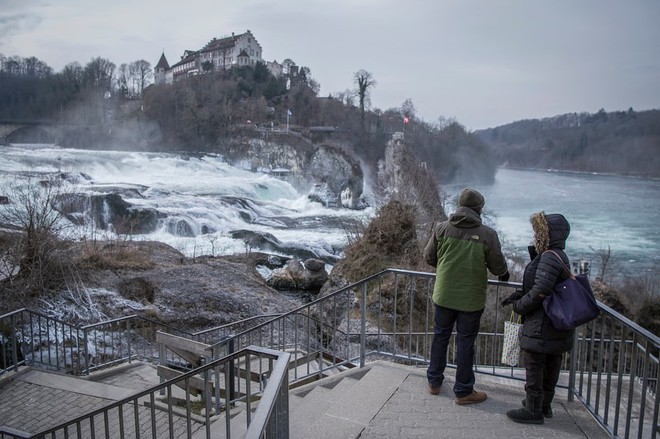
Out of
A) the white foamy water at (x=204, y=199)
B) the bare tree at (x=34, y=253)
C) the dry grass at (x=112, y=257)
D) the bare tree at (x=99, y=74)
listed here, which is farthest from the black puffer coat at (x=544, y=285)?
the bare tree at (x=99, y=74)

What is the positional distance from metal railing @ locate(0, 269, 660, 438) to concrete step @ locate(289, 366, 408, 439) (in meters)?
0.55

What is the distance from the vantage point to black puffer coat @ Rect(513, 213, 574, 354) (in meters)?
4.59

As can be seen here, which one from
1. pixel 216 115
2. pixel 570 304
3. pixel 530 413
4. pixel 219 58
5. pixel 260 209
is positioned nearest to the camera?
pixel 570 304

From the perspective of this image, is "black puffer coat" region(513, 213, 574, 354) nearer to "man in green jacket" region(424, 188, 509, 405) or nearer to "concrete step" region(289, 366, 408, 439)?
"man in green jacket" region(424, 188, 509, 405)

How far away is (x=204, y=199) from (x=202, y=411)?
105 feet

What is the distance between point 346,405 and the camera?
5453 mm

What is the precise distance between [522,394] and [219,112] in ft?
272

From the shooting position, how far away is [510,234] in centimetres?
5438

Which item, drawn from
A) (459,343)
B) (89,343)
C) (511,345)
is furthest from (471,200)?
(89,343)

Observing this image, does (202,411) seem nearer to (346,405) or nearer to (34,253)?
(346,405)

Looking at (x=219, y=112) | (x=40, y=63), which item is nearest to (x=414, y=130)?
(x=219, y=112)

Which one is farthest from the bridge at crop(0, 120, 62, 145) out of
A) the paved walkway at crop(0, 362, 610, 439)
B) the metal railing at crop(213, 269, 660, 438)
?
the paved walkway at crop(0, 362, 610, 439)

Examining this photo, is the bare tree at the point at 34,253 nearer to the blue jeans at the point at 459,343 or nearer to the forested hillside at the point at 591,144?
the blue jeans at the point at 459,343

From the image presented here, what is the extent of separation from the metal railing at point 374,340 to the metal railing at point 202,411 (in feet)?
2.40
